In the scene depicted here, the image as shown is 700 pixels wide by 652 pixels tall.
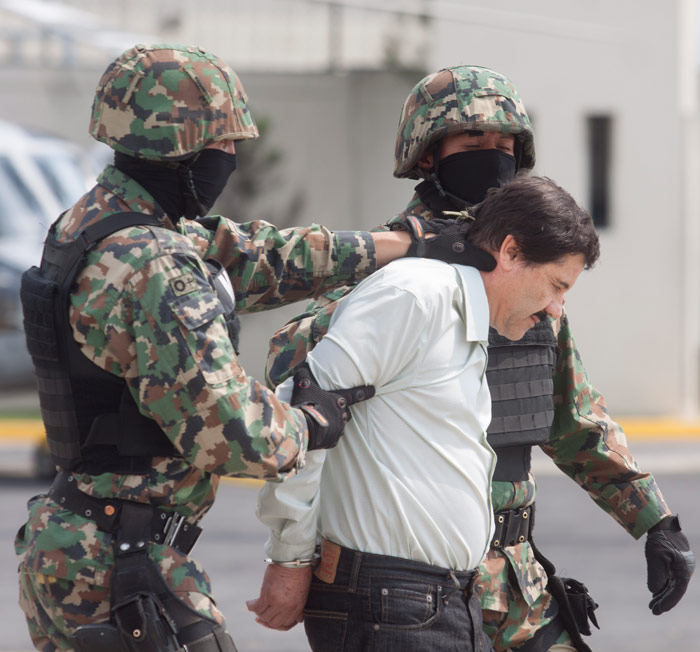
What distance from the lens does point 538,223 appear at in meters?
2.71

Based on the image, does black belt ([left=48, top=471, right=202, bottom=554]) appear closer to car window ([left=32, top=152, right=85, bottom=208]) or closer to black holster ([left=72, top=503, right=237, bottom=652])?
black holster ([left=72, top=503, right=237, bottom=652])

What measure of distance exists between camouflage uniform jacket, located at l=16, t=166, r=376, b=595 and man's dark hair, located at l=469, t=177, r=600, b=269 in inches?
23.7

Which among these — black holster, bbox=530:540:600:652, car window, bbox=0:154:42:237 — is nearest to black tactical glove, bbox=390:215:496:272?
black holster, bbox=530:540:600:652

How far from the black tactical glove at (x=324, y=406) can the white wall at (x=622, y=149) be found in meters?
12.6

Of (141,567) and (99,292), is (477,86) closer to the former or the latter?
(99,292)

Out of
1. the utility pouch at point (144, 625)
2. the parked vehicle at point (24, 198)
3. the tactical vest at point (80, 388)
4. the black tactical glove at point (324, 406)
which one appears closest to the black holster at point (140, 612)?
the utility pouch at point (144, 625)

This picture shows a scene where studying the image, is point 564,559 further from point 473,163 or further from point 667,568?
point 473,163

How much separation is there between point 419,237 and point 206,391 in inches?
27.4

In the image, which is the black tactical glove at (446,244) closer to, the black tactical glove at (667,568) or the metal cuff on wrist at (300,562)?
the metal cuff on wrist at (300,562)

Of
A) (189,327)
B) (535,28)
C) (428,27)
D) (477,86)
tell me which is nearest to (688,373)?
(535,28)

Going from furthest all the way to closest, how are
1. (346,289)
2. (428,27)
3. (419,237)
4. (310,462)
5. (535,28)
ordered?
(428,27) < (535,28) < (346,289) < (419,237) < (310,462)

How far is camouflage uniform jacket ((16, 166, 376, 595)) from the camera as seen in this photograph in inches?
97.0

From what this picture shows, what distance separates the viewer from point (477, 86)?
3268 millimetres

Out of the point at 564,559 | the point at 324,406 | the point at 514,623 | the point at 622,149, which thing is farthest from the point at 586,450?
the point at 622,149
